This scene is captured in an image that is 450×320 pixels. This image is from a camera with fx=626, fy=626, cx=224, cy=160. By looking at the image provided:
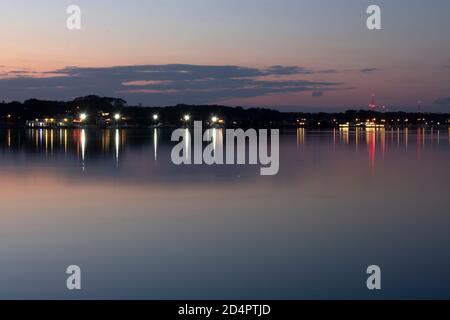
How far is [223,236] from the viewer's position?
569 inches

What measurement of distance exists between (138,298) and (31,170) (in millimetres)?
22326

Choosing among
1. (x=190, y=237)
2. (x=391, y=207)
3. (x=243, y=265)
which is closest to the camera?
(x=243, y=265)

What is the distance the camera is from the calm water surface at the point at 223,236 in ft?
34.3

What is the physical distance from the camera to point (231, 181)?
25656 millimetres

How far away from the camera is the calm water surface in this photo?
10453mm

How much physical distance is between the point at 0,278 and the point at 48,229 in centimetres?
450
